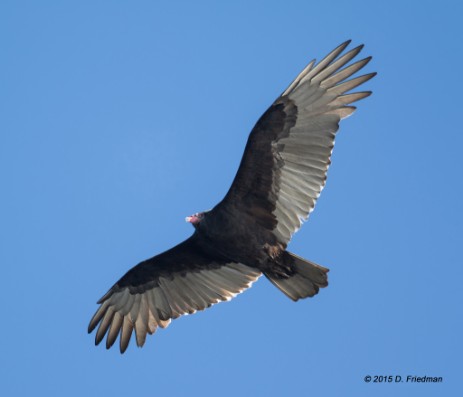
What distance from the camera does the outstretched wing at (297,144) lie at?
7.82 metres

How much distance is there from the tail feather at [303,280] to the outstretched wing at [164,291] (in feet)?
3.07

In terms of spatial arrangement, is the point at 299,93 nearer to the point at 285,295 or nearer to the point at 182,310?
the point at 285,295

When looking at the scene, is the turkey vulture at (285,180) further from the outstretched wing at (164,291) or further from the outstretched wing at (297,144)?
the outstretched wing at (164,291)

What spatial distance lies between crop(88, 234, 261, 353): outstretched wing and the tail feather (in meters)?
0.94

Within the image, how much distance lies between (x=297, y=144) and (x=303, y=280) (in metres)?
1.44

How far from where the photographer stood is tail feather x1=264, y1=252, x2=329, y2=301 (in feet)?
26.0

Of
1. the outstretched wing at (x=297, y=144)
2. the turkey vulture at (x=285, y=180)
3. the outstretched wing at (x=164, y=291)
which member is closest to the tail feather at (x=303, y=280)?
the turkey vulture at (x=285, y=180)

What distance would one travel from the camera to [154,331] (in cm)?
905

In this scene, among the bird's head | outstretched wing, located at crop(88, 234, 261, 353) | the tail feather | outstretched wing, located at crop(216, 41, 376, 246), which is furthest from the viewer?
outstretched wing, located at crop(88, 234, 261, 353)

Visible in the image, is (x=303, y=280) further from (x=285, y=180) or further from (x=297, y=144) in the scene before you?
(x=297, y=144)

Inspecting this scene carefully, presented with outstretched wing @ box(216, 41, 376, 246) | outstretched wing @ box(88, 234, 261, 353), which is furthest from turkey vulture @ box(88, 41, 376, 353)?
outstretched wing @ box(88, 234, 261, 353)

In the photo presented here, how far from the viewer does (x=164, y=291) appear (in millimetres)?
9156

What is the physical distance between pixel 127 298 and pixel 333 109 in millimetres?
3417

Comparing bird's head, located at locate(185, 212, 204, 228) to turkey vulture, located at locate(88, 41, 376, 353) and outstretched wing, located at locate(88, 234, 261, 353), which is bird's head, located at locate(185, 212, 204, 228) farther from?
outstretched wing, located at locate(88, 234, 261, 353)
